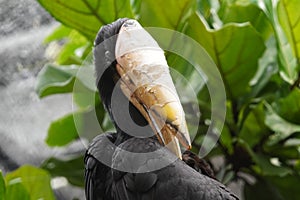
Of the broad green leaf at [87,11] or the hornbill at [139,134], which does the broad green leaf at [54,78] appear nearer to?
the broad green leaf at [87,11]

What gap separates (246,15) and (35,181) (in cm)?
53

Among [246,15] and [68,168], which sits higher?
[246,15]

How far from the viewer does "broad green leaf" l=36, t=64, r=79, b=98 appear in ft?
4.86

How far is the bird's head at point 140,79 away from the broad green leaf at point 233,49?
0.80 feet

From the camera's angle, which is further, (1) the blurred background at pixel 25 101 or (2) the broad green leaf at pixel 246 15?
(1) the blurred background at pixel 25 101

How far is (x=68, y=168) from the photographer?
1541 mm

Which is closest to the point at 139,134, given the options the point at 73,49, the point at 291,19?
the point at 291,19

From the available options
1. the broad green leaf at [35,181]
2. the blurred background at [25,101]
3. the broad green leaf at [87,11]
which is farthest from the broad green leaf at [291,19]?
the blurred background at [25,101]

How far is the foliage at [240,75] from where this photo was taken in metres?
1.33

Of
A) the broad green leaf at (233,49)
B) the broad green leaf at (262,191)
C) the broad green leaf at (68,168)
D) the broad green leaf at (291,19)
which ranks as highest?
the broad green leaf at (291,19)

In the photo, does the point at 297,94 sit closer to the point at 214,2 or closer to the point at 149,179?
the point at 214,2

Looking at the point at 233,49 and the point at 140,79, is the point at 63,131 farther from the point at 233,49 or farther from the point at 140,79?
the point at 140,79

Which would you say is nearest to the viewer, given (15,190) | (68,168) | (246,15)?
(15,190)

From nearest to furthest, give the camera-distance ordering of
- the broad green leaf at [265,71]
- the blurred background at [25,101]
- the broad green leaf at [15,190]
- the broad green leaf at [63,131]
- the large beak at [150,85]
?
1. the large beak at [150,85]
2. the broad green leaf at [15,190]
3. the broad green leaf at [265,71]
4. the broad green leaf at [63,131]
5. the blurred background at [25,101]
